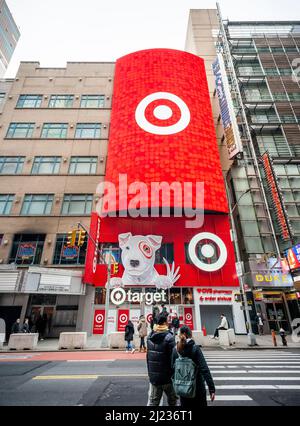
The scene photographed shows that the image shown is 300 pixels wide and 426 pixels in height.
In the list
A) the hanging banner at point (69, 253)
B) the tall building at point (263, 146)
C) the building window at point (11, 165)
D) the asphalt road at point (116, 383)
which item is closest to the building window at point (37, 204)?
the building window at point (11, 165)

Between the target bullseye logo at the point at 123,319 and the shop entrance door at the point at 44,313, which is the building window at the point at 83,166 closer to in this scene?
the shop entrance door at the point at 44,313

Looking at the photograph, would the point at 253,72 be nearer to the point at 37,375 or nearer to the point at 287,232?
the point at 287,232

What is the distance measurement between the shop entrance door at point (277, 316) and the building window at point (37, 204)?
87.2 feet

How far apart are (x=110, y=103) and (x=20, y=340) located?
32142mm

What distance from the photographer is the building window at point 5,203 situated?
86.0ft

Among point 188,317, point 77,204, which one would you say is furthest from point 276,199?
point 77,204

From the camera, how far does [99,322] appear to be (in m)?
22.5

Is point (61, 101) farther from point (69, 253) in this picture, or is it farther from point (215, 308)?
point (215, 308)

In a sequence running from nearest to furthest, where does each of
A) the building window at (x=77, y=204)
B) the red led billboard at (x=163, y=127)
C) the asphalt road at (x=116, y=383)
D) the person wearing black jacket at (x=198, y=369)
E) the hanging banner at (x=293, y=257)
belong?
the person wearing black jacket at (x=198, y=369), the asphalt road at (x=116, y=383), the hanging banner at (x=293, y=257), the red led billboard at (x=163, y=127), the building window at (x=77, y=204)

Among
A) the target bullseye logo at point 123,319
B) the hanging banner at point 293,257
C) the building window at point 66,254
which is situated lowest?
the target bullseye logo at point 123,319

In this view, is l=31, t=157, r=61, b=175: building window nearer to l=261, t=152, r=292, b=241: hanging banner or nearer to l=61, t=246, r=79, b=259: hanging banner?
l=61, t=246, r=79, b=259: hanging banner
